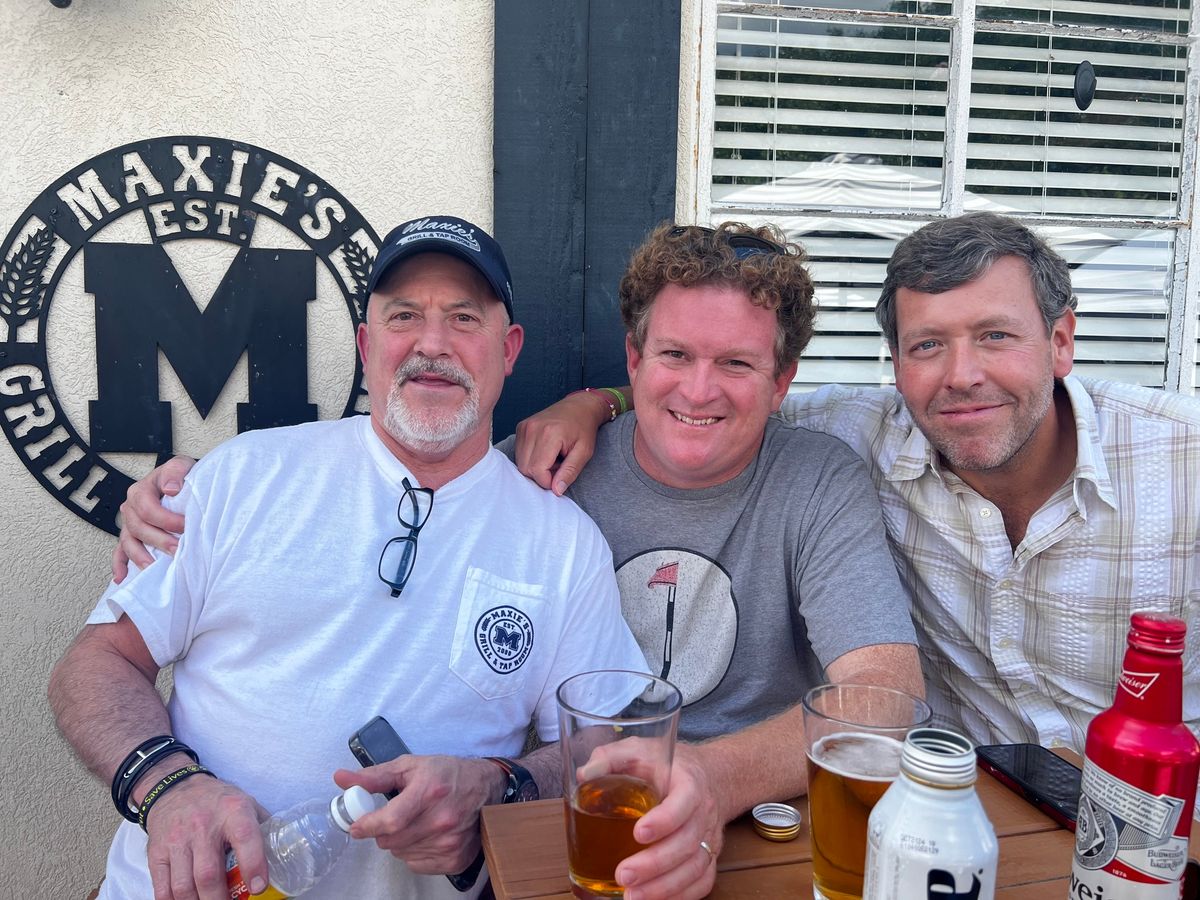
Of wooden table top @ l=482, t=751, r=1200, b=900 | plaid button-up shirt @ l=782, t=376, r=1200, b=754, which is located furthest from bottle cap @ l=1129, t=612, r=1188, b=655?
plaid button-up shirt @ l=782, t=376, r=1200, b=754

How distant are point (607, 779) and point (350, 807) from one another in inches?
14.4

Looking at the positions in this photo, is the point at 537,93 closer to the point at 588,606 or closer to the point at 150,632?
the point at 588,606

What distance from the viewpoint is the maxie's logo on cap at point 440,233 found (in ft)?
6.08

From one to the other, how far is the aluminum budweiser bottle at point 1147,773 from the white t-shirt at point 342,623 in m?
1.01

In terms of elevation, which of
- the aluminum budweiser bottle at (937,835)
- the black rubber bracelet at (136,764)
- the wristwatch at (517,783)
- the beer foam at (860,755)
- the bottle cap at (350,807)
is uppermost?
the aluminum budweiser bottle at (937,835)

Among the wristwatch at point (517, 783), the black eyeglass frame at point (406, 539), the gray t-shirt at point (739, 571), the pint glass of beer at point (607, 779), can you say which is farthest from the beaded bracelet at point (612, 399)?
the pint glass of beer at point (607, 779)

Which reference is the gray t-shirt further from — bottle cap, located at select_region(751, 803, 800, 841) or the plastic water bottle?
the plastic water bottle

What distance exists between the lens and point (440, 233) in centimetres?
186

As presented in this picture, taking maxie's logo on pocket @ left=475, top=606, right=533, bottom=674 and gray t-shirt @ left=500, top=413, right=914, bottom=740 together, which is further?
gray t-shirt @ left=500, top=413, right=914, bottom=740

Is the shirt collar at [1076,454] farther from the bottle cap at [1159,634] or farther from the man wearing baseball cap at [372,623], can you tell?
the bottle cap at [1159,634]

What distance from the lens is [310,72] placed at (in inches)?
86.6

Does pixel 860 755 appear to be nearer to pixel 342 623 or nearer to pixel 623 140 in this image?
pixel 342 623

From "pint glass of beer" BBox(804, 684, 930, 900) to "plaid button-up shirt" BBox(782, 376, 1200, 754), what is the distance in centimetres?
99

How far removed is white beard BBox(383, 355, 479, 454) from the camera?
5.93 feet
